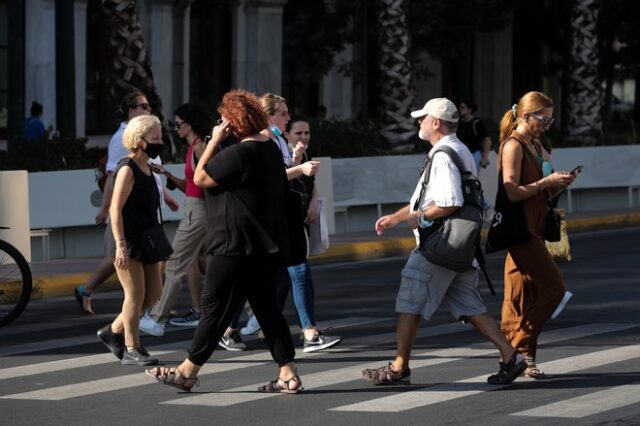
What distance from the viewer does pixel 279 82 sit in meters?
37.5

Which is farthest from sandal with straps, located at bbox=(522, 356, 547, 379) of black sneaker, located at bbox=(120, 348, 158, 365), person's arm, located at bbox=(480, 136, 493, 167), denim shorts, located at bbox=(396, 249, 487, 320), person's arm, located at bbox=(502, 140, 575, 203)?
person's arm, located at bbox=(480, 136, 493, 167)

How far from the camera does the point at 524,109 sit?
1012 cm

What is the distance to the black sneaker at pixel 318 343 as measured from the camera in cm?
1138

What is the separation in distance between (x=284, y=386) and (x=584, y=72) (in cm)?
2141

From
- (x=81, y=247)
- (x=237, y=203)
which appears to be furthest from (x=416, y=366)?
(x=81, y=247)

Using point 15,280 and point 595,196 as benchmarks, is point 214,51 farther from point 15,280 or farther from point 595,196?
point 15,280

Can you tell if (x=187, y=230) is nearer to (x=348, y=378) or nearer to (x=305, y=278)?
(x=305, y=278)

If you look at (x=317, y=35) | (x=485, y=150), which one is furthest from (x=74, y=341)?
(x=317, y=35)

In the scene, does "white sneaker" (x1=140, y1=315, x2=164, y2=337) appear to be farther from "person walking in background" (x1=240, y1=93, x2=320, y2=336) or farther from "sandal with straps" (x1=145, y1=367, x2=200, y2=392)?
"sandal with straps" (x1=145, y1=367, x2=200, y2=392)

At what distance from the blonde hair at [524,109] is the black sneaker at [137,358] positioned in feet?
8.79

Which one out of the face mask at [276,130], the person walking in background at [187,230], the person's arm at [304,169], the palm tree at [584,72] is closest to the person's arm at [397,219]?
the person's arm at [304,169]

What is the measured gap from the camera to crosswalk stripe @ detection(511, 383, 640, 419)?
8781 mm

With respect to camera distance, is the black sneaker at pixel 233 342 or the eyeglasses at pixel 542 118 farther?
the black sneaker at pixel 233 342

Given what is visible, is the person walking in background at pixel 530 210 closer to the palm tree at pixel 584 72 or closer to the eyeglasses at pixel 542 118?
the eyeglasses at pixel 542 118
